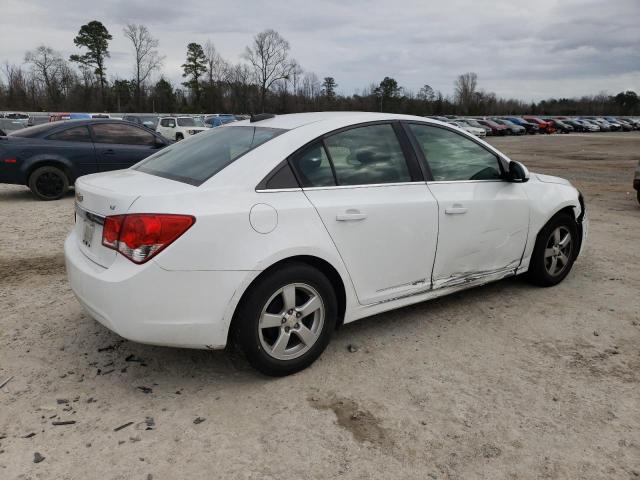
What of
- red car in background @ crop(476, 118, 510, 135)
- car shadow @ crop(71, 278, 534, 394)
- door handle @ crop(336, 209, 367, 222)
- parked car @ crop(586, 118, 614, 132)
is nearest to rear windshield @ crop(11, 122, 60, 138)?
car shadow @ crop(71, 278, 534, 394)

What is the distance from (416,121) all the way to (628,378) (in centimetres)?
220

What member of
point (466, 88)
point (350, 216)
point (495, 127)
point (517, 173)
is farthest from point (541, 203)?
point (466, 88)

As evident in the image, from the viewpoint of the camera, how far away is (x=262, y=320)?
9.84 ft

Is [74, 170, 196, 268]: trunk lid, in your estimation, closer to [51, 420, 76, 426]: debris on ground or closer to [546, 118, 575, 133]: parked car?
[51, 420, 76, 426]: debris on ground

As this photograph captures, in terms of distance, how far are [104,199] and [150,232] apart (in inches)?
18.2

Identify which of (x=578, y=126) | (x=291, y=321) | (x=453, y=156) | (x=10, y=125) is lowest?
(x=291, y=321)

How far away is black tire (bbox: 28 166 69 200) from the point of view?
30.5ft

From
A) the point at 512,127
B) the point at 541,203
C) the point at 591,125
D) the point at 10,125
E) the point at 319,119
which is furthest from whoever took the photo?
the point at 591,125

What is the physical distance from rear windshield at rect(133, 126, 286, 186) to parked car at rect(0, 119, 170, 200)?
6378 mm

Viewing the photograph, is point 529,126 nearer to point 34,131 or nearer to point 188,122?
point 188,122

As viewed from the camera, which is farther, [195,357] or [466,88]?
[466,88]

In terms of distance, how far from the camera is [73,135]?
9.60 m

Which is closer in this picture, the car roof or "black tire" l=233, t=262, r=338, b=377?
"black tire" l=233, t=262, r=338, b=377

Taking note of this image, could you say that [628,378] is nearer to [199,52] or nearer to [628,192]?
[628,192]
